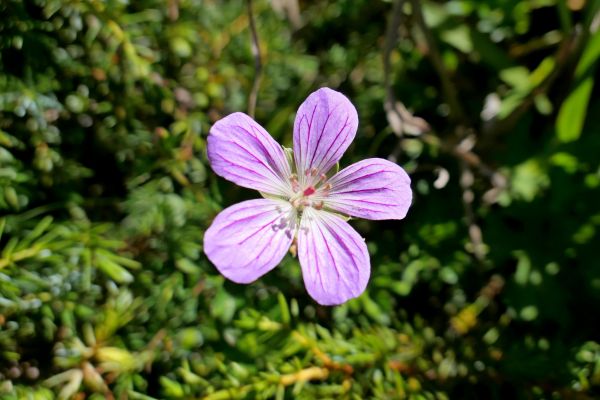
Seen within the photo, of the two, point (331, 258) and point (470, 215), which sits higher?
→ point (331, 258)

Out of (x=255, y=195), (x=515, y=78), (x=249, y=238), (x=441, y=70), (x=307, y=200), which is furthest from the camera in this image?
(x=515, y=78)

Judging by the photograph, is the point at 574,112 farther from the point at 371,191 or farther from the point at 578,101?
the point at 371,191

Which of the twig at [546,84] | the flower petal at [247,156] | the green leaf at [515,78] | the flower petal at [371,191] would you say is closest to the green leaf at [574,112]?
the twig at [546,84]

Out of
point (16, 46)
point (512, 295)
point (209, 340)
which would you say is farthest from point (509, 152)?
point (16, 46)

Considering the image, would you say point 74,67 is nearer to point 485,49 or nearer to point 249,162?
point 249,162

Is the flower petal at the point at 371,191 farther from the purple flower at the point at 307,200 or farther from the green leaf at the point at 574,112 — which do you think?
the green leaf at the point at 574,112

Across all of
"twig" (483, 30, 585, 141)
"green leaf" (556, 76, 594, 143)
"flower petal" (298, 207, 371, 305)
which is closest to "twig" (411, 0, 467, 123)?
"twig" (483, 30, 585, 141)

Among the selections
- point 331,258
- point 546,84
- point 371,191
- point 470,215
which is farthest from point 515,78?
point 331,258

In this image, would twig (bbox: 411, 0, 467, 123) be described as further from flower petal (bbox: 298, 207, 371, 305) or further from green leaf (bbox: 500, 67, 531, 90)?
flower petal (bbox: 298, 207, 371, 305)
